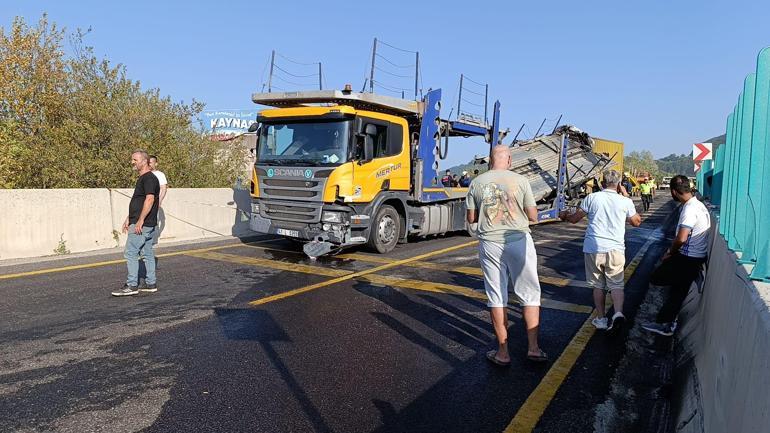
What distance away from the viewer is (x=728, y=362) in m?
2.52

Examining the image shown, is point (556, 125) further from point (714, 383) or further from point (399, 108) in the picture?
point (714, 383)

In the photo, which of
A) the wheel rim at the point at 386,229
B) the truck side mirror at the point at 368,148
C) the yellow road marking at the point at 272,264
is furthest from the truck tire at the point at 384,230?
the yellow road marking at the point at 272,264

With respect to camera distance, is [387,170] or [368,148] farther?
[387,170]

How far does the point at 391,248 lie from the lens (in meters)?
9.82

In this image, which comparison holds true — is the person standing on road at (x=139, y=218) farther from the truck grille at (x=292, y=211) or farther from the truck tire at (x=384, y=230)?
the truck tire at (x=384, y=230)

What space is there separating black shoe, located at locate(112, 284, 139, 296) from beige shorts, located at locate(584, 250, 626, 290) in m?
5.30

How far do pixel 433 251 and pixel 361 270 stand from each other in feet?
8.54

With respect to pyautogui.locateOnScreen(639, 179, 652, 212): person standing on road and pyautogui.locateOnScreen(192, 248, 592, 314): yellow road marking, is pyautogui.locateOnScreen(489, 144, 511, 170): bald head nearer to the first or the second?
pyautogui.locateOnScreen(192, 248, 592, 314): yellow road marking

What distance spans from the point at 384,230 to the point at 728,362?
730 cm

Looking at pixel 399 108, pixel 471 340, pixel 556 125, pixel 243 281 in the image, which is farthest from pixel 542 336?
pixel 556 125

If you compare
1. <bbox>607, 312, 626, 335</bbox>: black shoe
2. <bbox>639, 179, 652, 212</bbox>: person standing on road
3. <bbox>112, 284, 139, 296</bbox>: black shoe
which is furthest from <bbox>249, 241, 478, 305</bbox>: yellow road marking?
<bbox>639, 179, 652, 212</bbox>: person standing on road

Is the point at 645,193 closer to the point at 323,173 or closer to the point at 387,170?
the point at 387,170

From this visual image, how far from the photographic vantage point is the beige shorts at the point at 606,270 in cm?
500

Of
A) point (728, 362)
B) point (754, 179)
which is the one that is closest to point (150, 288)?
point (728, 362)
